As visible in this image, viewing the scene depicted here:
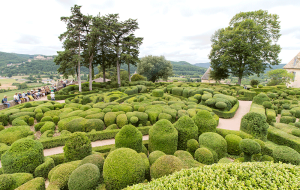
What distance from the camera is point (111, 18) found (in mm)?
27703

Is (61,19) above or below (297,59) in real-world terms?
above

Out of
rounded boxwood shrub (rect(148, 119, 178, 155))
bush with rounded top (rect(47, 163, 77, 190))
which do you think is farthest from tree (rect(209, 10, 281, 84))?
bush with rounded top (rect(47, 163, 77, 190))

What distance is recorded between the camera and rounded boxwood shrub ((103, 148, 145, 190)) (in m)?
4.31

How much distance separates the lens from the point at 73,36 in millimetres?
22094

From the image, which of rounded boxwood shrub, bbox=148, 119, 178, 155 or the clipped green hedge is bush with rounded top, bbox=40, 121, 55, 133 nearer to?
rounded boxwood shrub, bbox=148, 119, 178, 155

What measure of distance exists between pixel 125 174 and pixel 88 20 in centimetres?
2492

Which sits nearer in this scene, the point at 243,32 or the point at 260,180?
the point at 260,180

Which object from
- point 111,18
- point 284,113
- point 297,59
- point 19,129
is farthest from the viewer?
point 297,59

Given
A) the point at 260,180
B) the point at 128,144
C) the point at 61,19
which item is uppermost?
the point at 61,19

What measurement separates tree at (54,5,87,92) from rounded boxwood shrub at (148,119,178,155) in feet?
68.3

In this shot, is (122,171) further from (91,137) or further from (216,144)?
(91,137)

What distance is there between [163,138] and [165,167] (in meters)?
2.21

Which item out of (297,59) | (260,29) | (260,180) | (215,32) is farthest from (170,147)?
(297,59)

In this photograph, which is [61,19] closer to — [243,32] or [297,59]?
[243,32]
